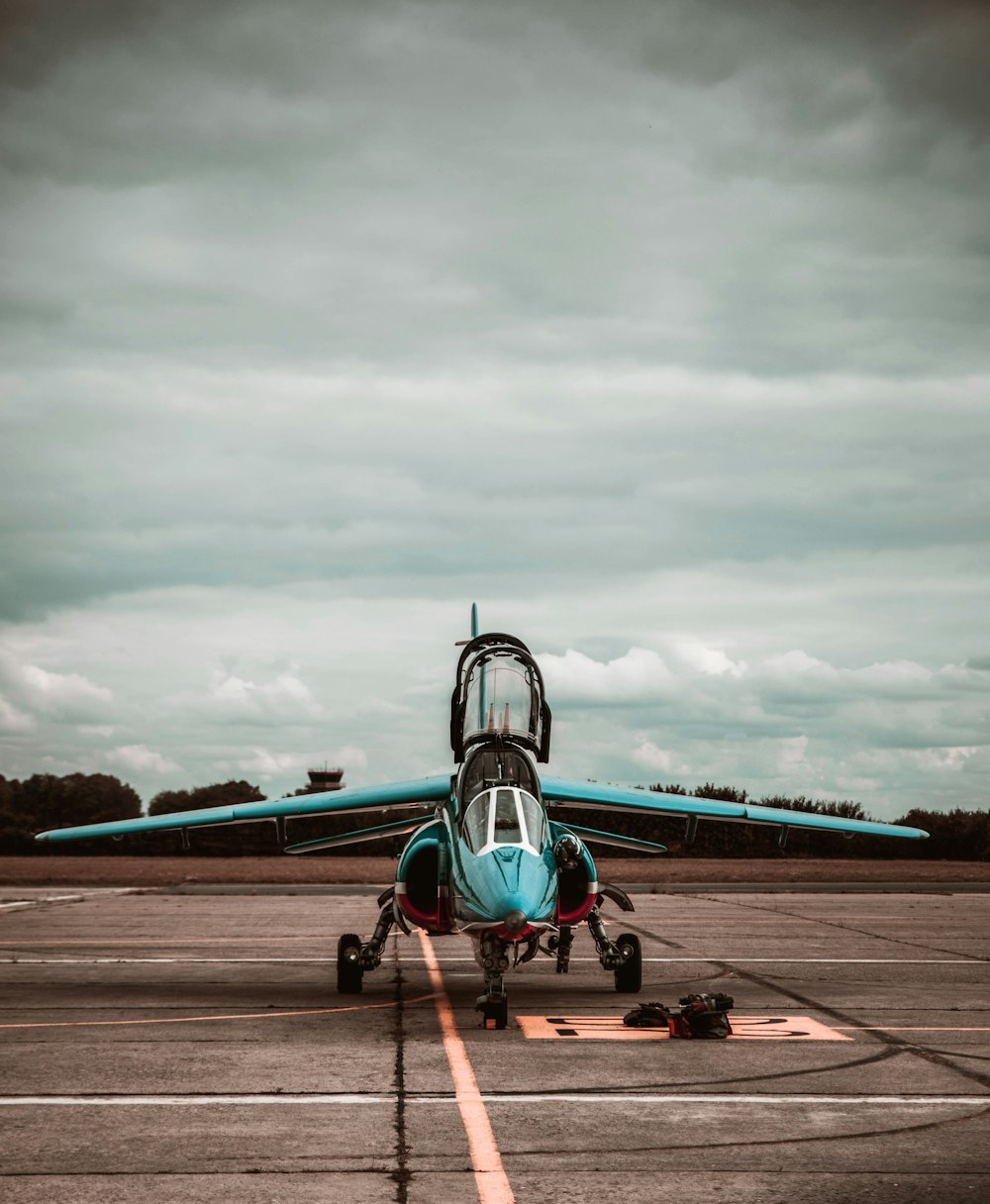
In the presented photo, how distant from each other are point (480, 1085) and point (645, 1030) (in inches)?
127

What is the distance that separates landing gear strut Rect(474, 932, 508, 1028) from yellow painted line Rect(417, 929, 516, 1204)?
367 mm

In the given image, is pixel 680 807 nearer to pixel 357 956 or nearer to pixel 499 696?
pixel 499 696

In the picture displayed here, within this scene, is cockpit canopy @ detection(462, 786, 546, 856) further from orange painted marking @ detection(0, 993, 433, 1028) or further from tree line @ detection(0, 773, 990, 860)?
tree line @ detection(0, 773, 990, 860)

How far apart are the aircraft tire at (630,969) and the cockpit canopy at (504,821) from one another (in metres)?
2.62

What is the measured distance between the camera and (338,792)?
16.8 metres

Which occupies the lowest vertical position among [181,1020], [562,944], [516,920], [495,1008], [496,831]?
[181,1020]

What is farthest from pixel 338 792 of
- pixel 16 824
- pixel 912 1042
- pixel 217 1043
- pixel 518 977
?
pixel 16 824

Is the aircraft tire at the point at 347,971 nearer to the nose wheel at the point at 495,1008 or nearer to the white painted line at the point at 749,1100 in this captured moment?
the nose wheel at the point at 495,1008

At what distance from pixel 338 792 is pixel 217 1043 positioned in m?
5.84

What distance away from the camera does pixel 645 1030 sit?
12.1 metres

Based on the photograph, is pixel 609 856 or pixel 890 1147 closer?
pixel 890 1147

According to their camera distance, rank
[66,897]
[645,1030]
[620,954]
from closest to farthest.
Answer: [645,1030] < [620,954] < [66,897]

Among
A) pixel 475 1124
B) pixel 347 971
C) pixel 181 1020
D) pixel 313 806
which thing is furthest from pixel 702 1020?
pixel 313 806

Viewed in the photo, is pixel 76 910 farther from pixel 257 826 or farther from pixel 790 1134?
pixel 257 826
